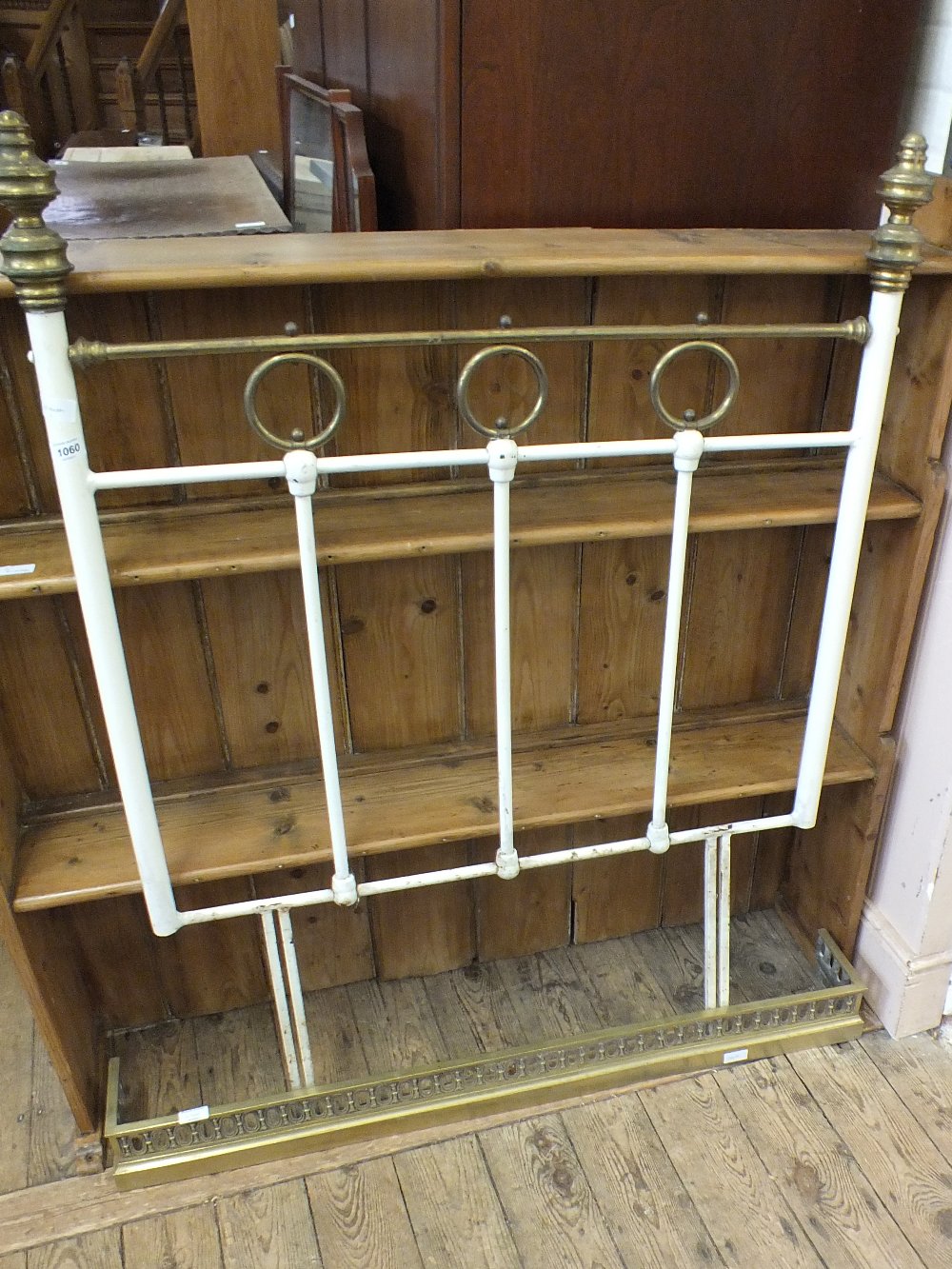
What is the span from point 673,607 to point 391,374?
1.42 ft

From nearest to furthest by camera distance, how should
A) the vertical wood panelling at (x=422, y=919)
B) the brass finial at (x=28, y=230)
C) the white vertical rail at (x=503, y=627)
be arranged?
the brass finial at (x=28, y=230), the white vertical rail at (x=503, y=627), the vertical wood panelling at (x=422, y=919)

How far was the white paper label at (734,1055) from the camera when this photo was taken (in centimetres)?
152

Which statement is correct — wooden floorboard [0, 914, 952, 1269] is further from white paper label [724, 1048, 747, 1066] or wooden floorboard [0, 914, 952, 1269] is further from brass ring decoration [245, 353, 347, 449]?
brass ring decoration [245, 353, 347, 449]

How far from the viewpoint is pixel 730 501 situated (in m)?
1.29

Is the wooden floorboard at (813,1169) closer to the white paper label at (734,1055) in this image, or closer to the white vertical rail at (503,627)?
the white paper label at (734,1055)

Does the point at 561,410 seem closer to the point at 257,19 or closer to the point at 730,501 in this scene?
the point at 730,501

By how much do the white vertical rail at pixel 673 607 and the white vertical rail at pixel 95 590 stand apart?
2.02 feet

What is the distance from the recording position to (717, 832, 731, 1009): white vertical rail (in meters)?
1.49

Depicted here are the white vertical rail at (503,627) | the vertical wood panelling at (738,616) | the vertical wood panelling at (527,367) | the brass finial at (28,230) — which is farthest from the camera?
the vertical wood panelling at (738,616)

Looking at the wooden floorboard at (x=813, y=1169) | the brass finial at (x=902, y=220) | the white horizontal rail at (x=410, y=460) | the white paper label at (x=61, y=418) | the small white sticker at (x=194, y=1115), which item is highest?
the brass finial at (x=902, y=220)

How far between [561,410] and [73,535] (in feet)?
1.94

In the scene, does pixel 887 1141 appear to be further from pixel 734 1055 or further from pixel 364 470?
pixel 364 470

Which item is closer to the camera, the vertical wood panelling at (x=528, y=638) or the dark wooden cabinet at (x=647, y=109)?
the dark wooden cabinet at (x=647, y=109)

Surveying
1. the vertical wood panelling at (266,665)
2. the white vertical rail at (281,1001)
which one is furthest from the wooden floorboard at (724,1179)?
the vertical wood panelling at (266,665)
